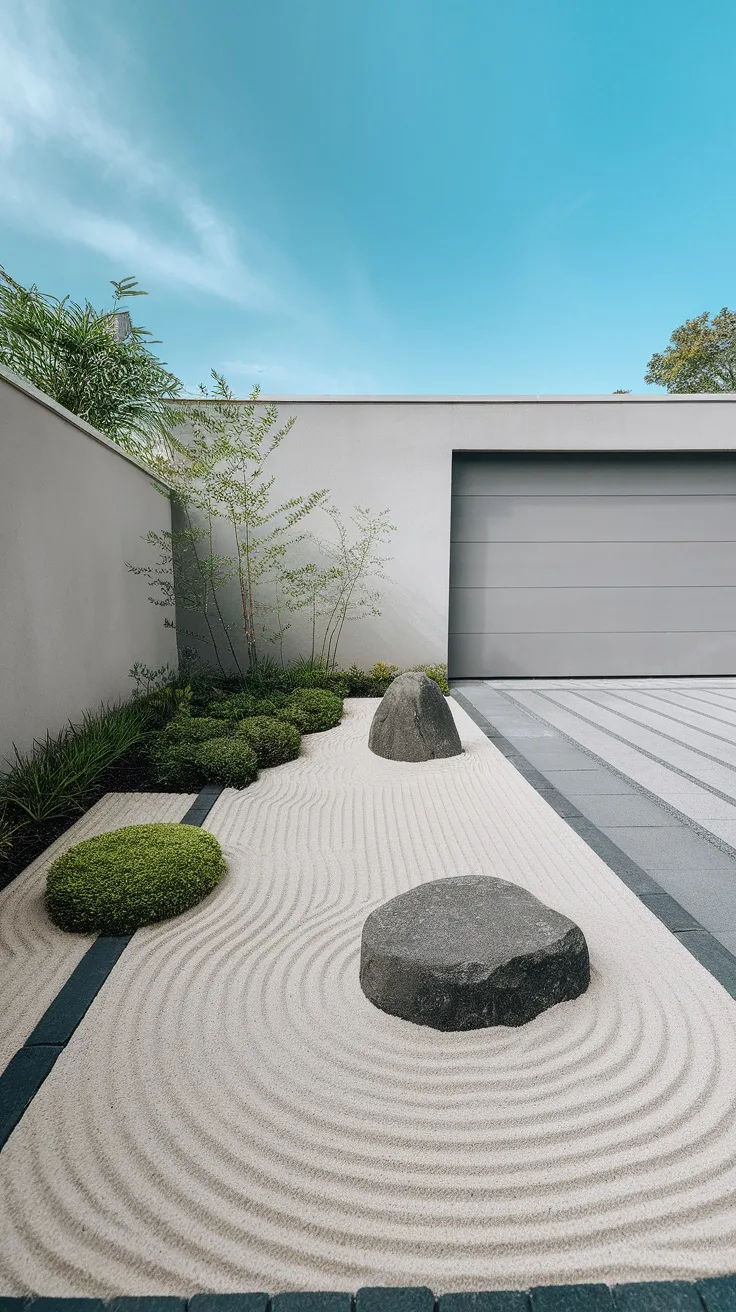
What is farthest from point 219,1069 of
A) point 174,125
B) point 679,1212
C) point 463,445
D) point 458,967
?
point 174,125

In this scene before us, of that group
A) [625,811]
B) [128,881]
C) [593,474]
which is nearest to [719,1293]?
[128,881]

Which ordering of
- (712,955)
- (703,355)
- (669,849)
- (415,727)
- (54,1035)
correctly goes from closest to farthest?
(54,1035), (712,955), (669,849), (415,727), (703,355)

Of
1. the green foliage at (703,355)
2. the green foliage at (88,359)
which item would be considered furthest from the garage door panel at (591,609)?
the green foliage at (703,355)

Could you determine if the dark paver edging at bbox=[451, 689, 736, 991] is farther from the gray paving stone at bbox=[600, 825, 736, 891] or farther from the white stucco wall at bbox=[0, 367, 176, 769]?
the white stucco wall at bbox=[0, 367, 176, 769]

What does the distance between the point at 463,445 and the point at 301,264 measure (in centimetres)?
752

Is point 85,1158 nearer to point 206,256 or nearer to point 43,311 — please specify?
point 43,311

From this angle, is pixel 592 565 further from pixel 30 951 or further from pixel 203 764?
pixel 30 951

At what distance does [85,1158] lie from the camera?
1.29m

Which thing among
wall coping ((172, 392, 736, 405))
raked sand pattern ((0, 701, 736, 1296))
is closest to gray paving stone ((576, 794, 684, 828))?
raked sand pattern ((0, 701, 736, 1296))

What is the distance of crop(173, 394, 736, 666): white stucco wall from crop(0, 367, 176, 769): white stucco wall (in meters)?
2.19

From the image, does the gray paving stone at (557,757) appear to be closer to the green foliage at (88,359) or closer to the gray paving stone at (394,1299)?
the gray paving stone at (394,1299)

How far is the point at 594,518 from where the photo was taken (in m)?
7.10

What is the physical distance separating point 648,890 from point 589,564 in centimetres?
539

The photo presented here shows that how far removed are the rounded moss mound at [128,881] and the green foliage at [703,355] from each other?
1963 centimetres
